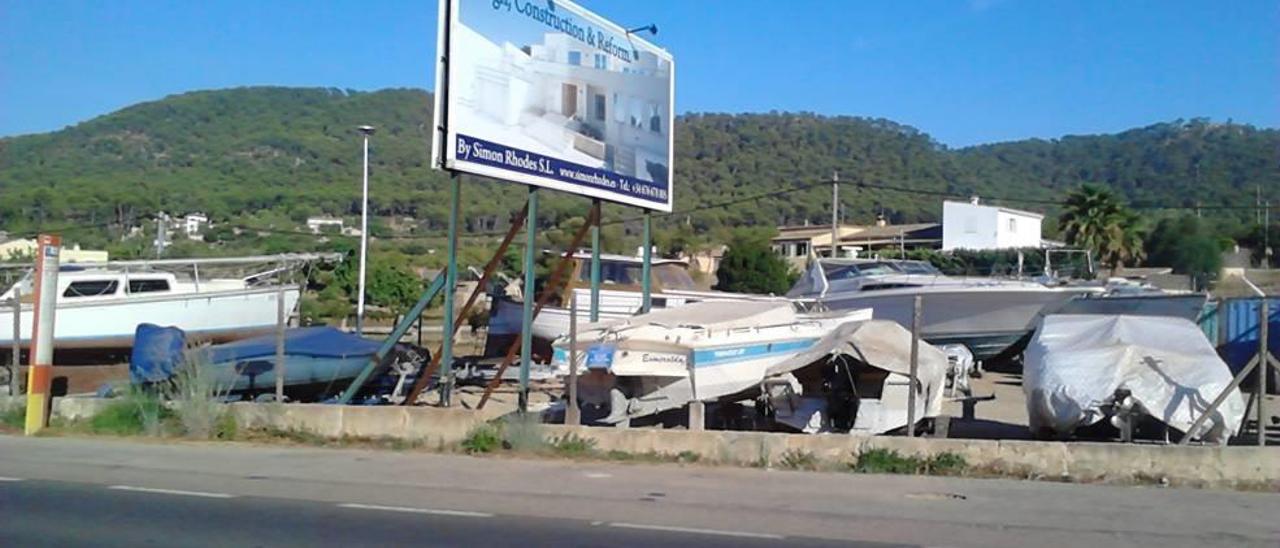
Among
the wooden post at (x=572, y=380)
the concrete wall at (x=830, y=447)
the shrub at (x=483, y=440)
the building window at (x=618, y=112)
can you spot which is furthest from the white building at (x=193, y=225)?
the wooden post at (x=572, y=380)

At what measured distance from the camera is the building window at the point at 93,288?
3023 centimetres

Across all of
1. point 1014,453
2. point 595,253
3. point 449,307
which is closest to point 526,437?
point 449,307

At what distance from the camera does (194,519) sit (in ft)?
35.2

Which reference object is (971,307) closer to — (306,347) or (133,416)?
(306,347)

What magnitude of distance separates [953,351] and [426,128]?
109 m

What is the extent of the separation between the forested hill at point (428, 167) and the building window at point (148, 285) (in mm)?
37589

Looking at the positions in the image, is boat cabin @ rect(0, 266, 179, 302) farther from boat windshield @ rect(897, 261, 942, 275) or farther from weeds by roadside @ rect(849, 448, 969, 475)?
weeds by roadside @ rect(849, 448, 969, 475)

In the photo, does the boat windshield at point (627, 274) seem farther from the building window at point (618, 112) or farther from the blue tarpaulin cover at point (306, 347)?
the building window at point (618, 112)

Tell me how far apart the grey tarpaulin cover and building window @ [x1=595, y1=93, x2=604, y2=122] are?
7.77m

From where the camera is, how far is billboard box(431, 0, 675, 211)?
56.0ft

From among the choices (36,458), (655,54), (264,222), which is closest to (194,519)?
(36,458)

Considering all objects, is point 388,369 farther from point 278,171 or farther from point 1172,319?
point 278,171

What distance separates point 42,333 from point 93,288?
40.7 ft

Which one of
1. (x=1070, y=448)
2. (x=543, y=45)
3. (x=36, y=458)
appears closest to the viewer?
(x=1070, y=448)
